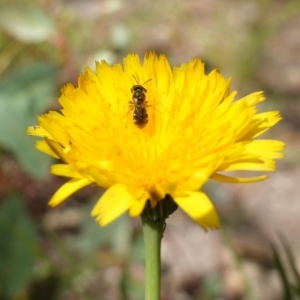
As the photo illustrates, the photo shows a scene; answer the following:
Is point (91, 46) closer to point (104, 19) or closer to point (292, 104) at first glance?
point (104, 19)

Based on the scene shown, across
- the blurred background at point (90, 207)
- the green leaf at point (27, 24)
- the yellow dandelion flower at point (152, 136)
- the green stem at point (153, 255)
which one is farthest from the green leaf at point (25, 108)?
the green stem at point (153, 255)

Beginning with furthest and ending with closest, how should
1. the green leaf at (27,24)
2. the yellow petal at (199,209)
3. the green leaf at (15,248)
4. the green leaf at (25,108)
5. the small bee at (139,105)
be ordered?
the green leaf at (27,24) → the green leaf at (25,108) → the green leaf at (15,248) → the small bee at (139,105) → the yellow petal at (199,209)

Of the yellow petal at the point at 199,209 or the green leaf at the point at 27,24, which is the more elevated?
the green leaf at the point at 27,24

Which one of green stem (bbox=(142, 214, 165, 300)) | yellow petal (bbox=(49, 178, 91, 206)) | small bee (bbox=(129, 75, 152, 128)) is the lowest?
green stem (bbox=(142, 214, 165, 300))

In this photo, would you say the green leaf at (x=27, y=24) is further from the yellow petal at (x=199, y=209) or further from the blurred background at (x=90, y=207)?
the yellow petal at (x=199, y=209)

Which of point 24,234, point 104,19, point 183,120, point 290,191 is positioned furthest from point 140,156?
point 104,19

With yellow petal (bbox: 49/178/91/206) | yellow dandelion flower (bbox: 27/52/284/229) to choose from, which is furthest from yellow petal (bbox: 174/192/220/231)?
yellow petal (bbox: 49/178/91/206)

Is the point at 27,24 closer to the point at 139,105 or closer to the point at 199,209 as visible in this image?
the point at 139,105

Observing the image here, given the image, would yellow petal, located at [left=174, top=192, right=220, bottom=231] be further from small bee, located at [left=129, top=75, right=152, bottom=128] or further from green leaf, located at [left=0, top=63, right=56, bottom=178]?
green leaf, located at [left=0, top=63, right=56, bottom=178]
